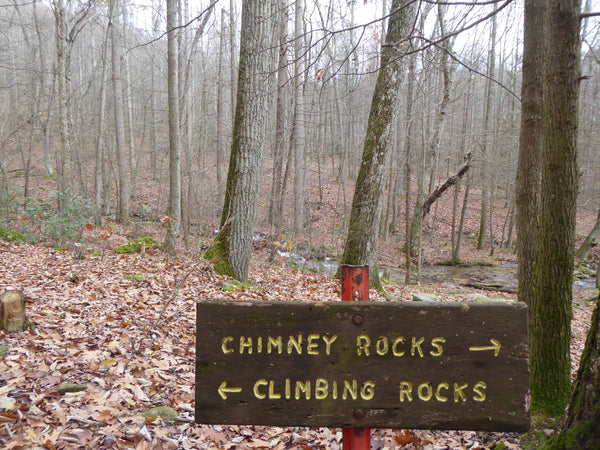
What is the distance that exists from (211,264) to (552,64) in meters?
5.83

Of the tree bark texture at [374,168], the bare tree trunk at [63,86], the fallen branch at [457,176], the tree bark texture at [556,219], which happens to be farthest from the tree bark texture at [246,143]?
the fallen branch at [457,176]

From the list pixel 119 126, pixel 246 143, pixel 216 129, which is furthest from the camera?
pixel 216 129

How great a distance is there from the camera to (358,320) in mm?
1659

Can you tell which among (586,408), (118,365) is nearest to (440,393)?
(586,408)

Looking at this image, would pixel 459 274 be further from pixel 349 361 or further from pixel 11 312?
pixel 349 361

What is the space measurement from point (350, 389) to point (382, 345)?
23cm

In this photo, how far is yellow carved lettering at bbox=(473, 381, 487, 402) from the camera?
1.63m

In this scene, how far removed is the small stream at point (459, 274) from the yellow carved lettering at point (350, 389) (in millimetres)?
10892

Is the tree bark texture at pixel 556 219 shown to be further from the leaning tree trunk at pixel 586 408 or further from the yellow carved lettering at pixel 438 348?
the yellow carved lettering at pixel 438 348

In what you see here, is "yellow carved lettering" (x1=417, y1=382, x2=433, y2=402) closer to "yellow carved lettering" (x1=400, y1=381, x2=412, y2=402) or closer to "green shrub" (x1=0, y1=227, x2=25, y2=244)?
"yellow carved lettering" (x1=400, y1=381, x2=412, y2=402)

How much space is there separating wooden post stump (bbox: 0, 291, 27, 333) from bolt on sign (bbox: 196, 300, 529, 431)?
353cm

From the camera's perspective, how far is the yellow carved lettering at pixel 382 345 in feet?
5.44

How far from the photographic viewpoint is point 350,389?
166 cm

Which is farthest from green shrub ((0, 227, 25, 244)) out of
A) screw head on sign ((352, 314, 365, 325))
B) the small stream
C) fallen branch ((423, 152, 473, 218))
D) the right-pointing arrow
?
fallen branch ((423, 152, 473, 218))
